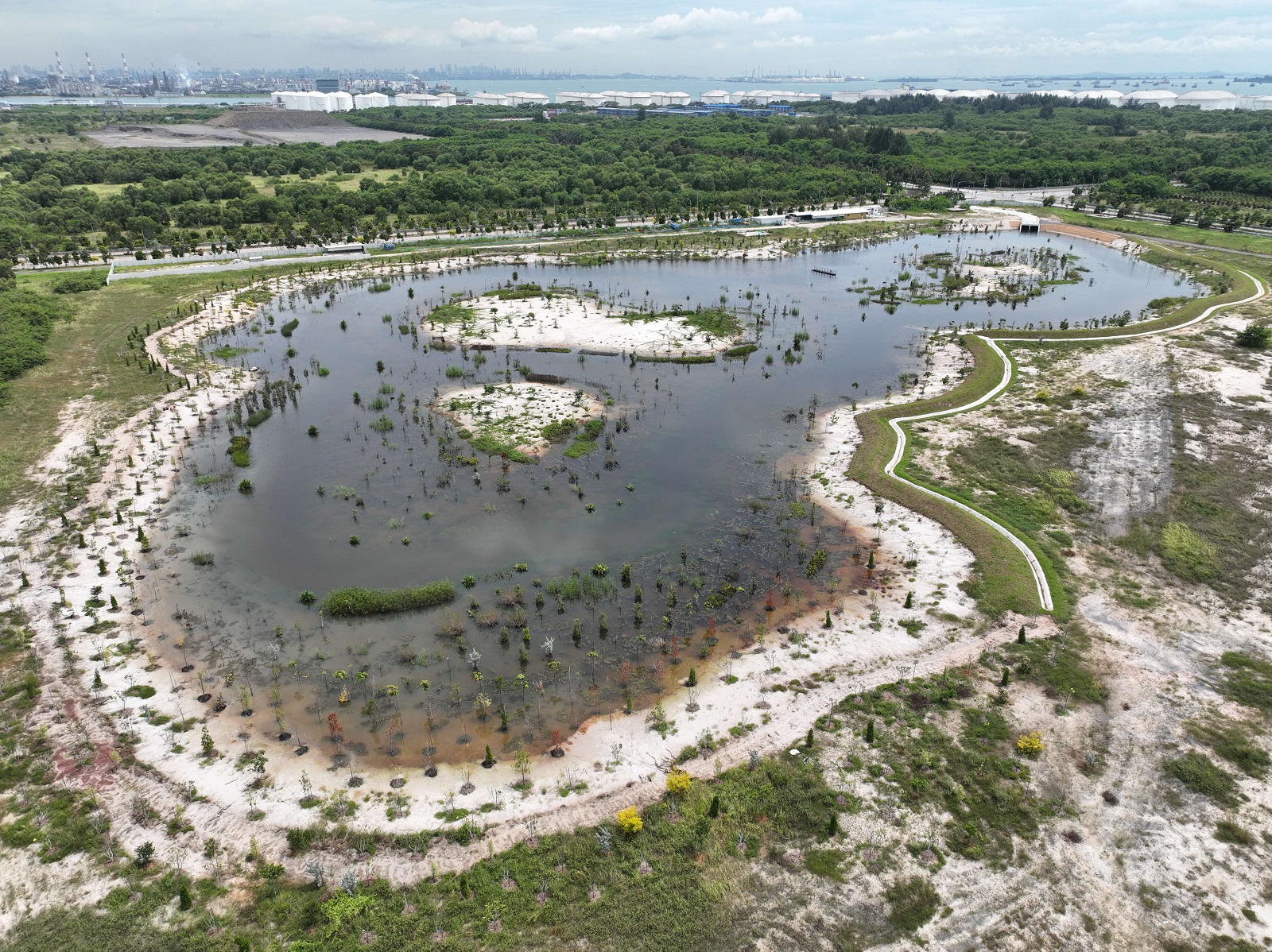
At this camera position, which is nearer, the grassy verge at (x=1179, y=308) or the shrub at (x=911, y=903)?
the shrub at (x=911, y=903)

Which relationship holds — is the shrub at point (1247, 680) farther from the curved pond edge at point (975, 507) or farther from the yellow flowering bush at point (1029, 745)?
the yellow flowering bush at point (1029, 745)

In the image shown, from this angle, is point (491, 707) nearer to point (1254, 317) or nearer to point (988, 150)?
point (1254, 317)

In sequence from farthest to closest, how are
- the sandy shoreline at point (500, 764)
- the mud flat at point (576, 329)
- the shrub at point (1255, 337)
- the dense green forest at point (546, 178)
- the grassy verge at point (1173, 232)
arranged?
the dense green forest at point (546, 178), the grassy verge at point (1173, 232), the mud flat at point (576, 329), the shrub at point (1255, 337), the sandy shoreline at point (500, 764)

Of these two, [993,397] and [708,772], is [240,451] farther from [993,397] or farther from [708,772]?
[993,397]

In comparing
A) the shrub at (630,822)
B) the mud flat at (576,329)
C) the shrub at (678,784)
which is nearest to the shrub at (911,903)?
the shrub at (678,784)

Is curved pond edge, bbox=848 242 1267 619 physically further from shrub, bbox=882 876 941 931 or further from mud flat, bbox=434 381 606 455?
mud flat, bbox=434 381 606 455

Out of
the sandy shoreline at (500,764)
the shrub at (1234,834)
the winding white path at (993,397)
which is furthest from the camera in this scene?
the winding white path at (993,397)

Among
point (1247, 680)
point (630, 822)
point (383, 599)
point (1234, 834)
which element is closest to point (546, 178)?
point (383, 599)
